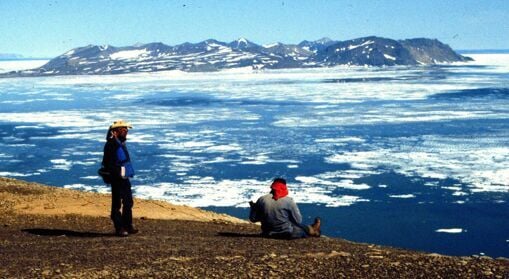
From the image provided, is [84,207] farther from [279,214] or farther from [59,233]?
[279,214]

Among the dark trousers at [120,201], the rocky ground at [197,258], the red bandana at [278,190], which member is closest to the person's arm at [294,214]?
the red bandana at [278,190]

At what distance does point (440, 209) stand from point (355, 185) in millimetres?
4374

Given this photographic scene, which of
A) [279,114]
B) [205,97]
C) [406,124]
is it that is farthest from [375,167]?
[205,97]

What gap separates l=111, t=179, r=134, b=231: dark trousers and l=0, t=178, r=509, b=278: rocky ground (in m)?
0.26

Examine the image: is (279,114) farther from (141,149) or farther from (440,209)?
(440,209)

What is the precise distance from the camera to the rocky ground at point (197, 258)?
649 centimetres

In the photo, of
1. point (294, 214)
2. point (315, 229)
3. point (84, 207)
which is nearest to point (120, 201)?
point (294, 214)

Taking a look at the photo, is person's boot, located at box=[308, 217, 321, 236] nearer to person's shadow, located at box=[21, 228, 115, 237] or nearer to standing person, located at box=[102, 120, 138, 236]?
standing person, located at box=[102, 120, 138, 236]

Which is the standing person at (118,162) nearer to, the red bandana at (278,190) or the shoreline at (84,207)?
the red bandana at (278,190)

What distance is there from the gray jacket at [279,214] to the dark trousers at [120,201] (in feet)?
5.78

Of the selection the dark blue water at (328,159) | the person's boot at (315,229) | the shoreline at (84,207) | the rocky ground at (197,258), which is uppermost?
the rocky ground at (197,258)

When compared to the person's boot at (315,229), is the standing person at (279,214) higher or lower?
higher

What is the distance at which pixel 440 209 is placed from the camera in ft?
72.1

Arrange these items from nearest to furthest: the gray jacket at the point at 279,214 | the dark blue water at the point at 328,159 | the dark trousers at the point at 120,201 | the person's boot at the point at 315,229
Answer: the dark trousers at the point at 120,201, the gray jacket at the point at 279,214, the person's boot at the point at 315,229, the dark blue water at the point at 328,159
